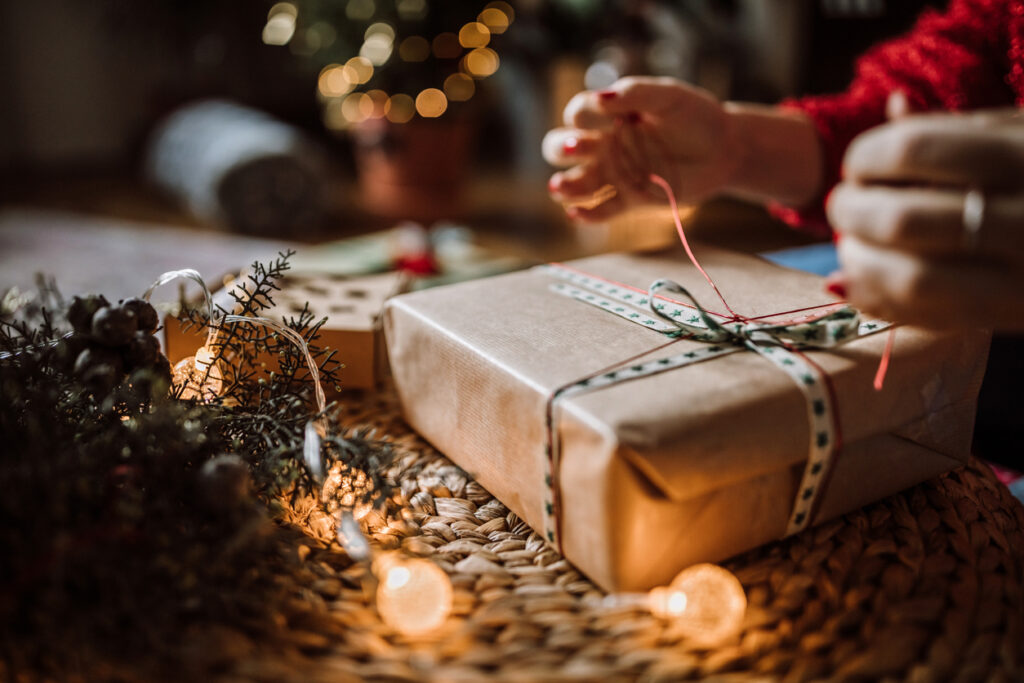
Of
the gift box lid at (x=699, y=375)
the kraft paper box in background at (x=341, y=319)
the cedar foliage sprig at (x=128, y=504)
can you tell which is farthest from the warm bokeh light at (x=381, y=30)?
the cedar foliage sprig at (x=128, y=504)

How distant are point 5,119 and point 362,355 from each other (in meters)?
2.11

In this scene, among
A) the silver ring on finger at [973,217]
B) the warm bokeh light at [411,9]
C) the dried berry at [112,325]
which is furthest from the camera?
the warm bokeh light at [411,9]

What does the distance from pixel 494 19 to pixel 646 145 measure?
3.95ft

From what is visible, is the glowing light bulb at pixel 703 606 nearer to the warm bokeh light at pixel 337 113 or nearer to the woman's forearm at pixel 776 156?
the woman's forearm at pixel 776 156

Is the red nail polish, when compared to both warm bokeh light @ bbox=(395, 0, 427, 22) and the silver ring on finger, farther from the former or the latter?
warm bokeh light @ bbox=(395, 0, 427, 22)

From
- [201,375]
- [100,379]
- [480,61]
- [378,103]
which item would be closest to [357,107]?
[378,103]

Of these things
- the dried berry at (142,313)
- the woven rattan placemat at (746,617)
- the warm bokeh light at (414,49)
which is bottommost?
the woven rattan placemat at (746,617)

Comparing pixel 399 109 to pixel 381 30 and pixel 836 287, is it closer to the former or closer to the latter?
pixel 381 30

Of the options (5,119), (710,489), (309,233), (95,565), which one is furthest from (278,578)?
(5,119)

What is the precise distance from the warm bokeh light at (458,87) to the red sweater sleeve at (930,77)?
1112mm

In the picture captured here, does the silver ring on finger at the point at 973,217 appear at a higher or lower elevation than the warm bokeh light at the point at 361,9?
lower

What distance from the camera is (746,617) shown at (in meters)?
0.42

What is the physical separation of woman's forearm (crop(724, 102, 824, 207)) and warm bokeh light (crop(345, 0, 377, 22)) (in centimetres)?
117

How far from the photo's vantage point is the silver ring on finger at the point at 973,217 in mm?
350
